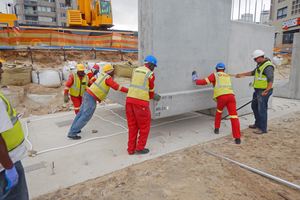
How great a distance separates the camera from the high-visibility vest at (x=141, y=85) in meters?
3.52

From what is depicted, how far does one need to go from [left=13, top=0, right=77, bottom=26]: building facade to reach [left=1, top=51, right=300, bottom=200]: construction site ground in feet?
149

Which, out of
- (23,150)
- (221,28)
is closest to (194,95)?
(221,28)

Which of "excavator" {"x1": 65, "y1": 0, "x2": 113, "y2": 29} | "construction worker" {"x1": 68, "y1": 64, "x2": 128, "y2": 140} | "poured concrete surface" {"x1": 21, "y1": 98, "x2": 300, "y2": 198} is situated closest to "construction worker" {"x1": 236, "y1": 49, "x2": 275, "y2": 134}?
"poured concrete surface" {"x1": 21, "y1": 98, "x2": 300, "y2": 198}

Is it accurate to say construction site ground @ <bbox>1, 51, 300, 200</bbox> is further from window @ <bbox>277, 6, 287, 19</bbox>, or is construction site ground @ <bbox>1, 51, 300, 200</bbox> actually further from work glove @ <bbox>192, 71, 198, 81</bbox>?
window @ <bbox>277, 6, 287, 19</bbox>

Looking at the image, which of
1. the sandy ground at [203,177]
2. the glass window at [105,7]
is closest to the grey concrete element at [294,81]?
the sandy ground at [203,177]

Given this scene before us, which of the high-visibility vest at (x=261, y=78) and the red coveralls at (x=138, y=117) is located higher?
the high-visibility vest at (x=261, y=78)

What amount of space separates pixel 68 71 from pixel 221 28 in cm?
615

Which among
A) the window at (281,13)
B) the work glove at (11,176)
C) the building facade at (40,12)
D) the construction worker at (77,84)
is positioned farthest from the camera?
the building facade at (40,12)

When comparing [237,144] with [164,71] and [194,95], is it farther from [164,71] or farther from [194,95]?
[164,71]

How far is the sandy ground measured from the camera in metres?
2.60

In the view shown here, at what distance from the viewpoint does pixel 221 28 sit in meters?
5.00

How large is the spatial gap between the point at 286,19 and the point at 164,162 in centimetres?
3395

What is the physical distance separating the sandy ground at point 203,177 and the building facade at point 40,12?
47670mm

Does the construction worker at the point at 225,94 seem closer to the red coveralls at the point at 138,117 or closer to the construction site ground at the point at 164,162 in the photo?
the construction site ground at the point at 164,162
